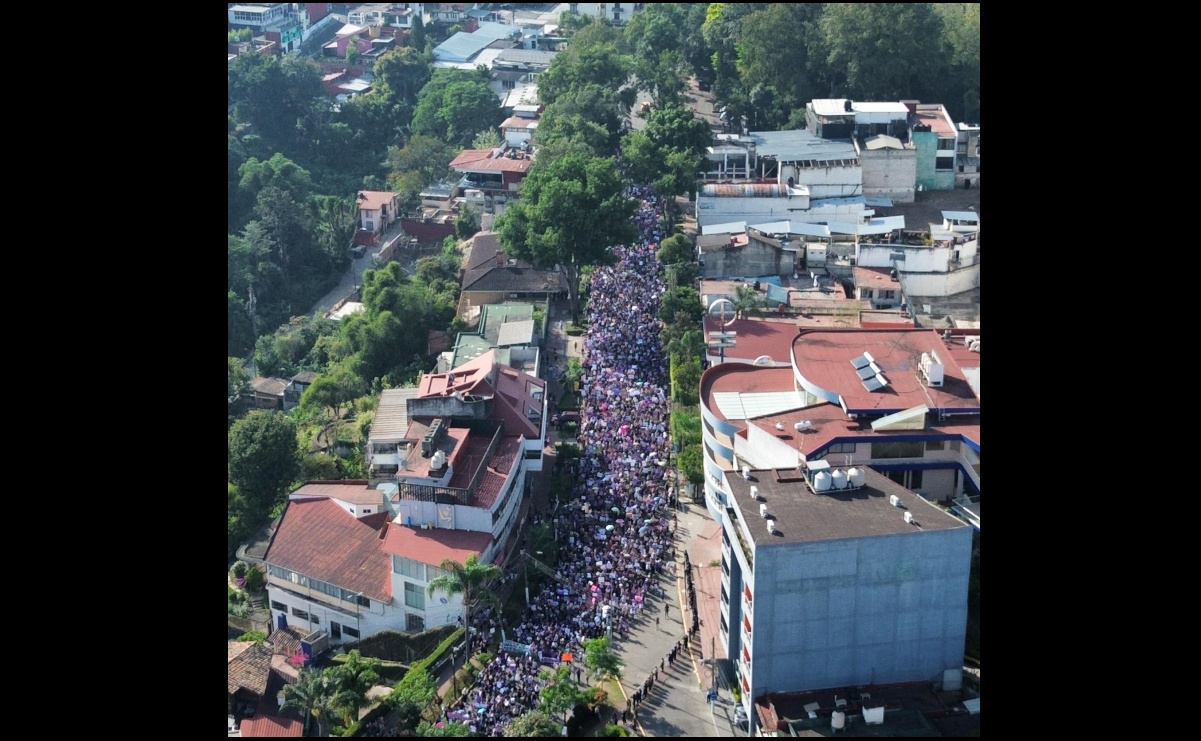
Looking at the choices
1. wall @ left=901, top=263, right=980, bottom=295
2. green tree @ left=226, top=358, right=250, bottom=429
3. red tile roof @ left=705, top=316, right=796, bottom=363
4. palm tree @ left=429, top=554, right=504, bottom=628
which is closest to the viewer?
palm tree @ left=429, top=554, right=504, bottom=628

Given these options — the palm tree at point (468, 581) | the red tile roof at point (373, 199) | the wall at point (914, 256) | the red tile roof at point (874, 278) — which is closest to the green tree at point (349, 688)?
the palm tree at point (468, 581)

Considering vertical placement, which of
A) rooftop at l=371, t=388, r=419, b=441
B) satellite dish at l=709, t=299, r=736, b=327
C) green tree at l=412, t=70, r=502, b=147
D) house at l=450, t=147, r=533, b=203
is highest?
green tree at l=412, t=70, r=502, b=147

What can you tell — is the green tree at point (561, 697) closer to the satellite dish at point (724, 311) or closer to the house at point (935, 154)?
the satellite dish at point (724, 311)

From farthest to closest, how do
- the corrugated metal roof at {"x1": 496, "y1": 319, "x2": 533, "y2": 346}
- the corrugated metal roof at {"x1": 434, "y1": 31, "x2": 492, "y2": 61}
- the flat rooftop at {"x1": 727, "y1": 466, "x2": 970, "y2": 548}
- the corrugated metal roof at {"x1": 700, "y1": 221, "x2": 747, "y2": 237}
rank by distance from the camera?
the corrugated metal roof at {"x1": 434, "y1": 31, "x2": 492, "y2": 61} < the corrugated metal roof at {"x1": 700, "y1": 221, "x2": 747, "y2": 237} < the corrugated metal roof at {"x1": 496, "y1": 319, "x2": 533, "y2": 346} < the flat rooftop at {"x1": 727, "y1": 466, "x2": 970, "y2": 548}

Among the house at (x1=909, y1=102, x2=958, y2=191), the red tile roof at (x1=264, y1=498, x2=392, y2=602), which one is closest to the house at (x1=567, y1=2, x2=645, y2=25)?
the house at (x1=909, y1=102, x2=958, y2=191)

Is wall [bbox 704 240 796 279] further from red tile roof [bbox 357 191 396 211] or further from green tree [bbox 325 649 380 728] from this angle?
green tree [bbox 325 649 380 728]

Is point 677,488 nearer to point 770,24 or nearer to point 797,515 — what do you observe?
point 797,515
